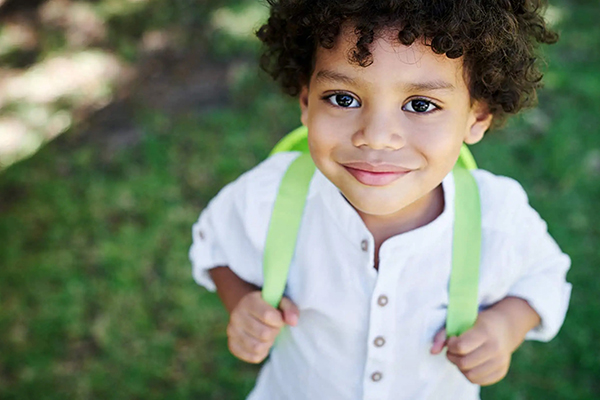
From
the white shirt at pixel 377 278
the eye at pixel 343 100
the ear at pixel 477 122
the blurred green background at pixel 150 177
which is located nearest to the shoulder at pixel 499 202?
the white shirt at pixel 377 278

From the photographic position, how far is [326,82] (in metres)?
1.26

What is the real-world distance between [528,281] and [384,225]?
367mm

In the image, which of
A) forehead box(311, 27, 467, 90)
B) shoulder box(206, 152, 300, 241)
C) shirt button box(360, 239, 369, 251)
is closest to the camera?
forehead box(311, 27, 467, 90)

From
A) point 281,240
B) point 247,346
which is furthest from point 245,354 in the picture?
point 281,240

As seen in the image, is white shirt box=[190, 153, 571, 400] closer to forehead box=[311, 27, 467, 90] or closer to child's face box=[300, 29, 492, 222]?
child's face box=[300, 29, 492, 222]

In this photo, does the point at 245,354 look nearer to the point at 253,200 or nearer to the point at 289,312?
the point at 289,312

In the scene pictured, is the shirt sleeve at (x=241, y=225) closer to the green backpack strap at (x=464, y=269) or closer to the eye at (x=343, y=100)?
the eye at (x=343, y=100)

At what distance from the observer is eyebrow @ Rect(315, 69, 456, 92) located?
1.18 meters

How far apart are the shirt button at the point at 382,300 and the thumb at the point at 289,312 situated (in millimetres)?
195

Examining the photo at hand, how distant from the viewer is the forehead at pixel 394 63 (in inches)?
46.1

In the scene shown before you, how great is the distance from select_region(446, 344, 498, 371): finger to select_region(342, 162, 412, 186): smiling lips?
440 mm

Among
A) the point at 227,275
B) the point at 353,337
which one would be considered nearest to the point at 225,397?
the point at 227,275

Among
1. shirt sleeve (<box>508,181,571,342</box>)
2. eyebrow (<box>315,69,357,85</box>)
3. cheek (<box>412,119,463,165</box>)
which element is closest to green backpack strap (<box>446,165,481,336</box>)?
shirt sleeve (<box>508,181,571,342</box>)

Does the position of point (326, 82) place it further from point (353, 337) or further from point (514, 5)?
point (353, 337)
